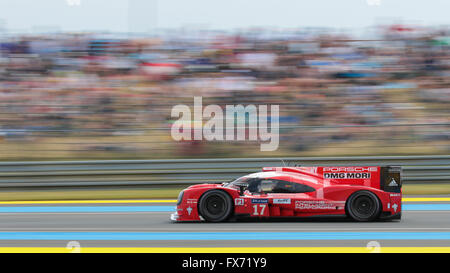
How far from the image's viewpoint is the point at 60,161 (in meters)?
12.1

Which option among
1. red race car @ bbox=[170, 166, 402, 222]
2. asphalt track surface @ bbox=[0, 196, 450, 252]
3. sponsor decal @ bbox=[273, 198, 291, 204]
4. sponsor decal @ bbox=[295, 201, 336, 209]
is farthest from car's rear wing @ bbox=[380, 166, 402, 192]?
sponsor decal @ bbox=[273, 198, 291, 204]

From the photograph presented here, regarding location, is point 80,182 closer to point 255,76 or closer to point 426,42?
point 255,76

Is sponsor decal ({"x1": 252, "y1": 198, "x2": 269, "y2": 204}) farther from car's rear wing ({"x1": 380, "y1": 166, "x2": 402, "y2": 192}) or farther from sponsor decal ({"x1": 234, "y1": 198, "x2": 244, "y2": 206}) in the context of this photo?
car's rear wing ({"x1": 380, "y1": 166, "x2": 402, "y2": 192})

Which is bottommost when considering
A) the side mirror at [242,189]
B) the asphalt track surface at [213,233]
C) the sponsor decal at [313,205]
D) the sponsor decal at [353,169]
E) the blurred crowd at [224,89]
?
the asphalt track surface at [213,233]

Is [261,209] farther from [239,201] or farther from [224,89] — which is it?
[224,89]

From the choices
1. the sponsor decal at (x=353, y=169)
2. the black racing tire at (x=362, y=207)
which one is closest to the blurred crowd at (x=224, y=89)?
the sponsor decal at (x=353, y=169)

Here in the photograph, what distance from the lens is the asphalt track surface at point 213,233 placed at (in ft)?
21.5

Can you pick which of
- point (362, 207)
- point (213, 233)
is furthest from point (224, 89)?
point (213, 233)

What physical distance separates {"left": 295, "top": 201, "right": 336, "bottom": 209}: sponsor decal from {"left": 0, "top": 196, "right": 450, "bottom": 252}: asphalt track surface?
0.85ft

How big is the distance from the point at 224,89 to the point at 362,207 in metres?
6.87

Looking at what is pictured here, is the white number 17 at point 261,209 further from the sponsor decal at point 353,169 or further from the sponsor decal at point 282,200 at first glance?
the sponsor decal at point 353,169

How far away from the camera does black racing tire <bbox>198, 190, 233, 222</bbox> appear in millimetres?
7816

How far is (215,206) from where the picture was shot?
7953 mm

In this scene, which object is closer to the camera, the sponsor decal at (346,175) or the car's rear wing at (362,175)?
the car's rear wing at (362,175)
